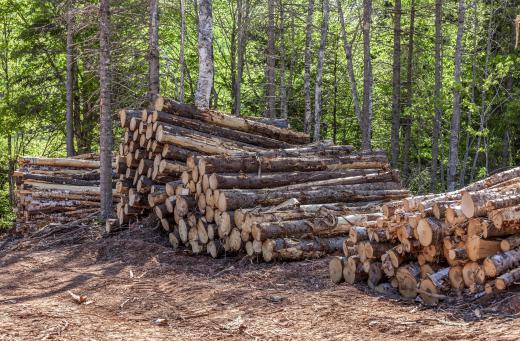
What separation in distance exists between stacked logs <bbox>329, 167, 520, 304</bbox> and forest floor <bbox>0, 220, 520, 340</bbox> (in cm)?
23

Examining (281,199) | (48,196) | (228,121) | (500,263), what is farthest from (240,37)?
(500,263)

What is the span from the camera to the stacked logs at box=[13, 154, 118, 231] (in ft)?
50.5

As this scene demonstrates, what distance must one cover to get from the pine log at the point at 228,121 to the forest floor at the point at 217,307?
10.9 feet

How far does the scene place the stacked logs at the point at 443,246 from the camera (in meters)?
6.10

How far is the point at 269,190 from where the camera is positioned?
9.92 m

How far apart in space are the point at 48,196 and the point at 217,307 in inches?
396

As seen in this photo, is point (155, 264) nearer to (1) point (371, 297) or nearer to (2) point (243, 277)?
(2) point (243, 277)

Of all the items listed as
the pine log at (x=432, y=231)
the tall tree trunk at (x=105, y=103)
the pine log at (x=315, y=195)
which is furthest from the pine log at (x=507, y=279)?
the tall tree trunk at (x=105, y=103)

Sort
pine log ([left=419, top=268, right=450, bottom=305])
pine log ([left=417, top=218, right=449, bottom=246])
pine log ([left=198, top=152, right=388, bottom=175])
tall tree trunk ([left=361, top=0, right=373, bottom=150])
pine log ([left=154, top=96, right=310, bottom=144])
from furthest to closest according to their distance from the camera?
tall tree trunk ([left=361, top=0, right=373, bottom=150]) → pine log ([left=154, top=96, right=310, bottom=144]) → pine log ([left=198, top=152, right=388, bottom=175]) → pine log ([left=417, top=218, right=449, bottom=246]) → pine log ([left=419, top=268, right=450, bottom=305])

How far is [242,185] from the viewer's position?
988 centimetres

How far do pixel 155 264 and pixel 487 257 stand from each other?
519 cm

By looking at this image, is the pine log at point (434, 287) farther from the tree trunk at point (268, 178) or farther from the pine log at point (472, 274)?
the tree trunk at point (268, 178)

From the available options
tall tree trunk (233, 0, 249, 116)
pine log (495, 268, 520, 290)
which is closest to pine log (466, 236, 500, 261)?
pine log (495, 268, 520, 290)

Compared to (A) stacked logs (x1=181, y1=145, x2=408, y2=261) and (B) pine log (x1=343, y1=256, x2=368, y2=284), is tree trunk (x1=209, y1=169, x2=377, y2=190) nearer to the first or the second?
(A) stacked logs (x1=181, y1=145, x2=408, y2=261)
